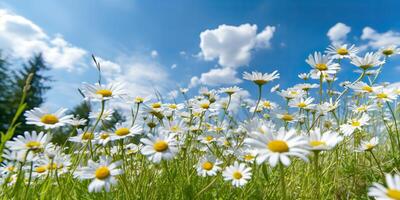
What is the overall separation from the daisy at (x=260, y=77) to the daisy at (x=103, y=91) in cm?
98

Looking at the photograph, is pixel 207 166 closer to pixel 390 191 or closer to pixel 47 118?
pixel 47 118

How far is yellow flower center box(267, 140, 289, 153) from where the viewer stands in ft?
4.31

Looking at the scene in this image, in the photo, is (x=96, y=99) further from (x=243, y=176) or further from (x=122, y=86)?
(x=243, y=176)

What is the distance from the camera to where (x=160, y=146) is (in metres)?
1.72

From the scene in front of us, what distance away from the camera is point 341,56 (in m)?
2.91

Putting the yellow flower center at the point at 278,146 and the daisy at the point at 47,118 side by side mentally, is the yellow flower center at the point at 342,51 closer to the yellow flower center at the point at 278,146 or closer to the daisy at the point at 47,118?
the yellow flower center at the point at 278,146

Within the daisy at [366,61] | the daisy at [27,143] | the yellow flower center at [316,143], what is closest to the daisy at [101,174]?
the daisy at [27,143]

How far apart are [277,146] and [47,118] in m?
1.21

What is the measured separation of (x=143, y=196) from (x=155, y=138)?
489mm

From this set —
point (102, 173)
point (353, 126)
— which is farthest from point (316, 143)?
point (353, 126)

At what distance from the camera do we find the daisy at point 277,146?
1.26 metres

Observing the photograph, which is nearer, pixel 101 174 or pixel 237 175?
pixel 101 174

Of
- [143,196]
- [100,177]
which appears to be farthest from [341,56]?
[100,177]

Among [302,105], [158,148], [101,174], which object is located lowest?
[101,174]
